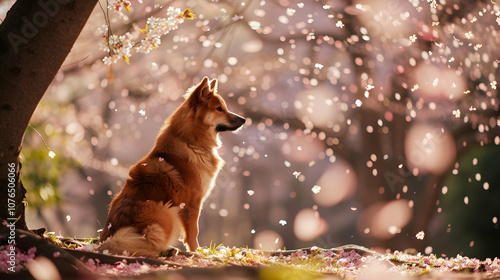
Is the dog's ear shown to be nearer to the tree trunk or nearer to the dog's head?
the dog's head

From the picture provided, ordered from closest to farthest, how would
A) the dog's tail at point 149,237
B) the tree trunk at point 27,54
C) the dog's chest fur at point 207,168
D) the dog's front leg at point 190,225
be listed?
the tree trunk at point 27,54, the dog's tail at point 149,237, the dog's front leg at point 190,225, the dog's chest fur at point 207,168

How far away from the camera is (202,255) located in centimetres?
545

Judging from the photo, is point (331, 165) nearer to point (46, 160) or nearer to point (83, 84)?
point (83, 84)

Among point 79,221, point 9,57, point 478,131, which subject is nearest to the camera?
point 9,57

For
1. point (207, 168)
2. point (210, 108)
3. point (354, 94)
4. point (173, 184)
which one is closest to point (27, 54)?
point (173, 184)

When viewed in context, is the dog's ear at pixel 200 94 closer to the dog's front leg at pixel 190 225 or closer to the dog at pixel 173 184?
the dog at pixel 173 184

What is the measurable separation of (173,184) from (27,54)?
2.10 meters

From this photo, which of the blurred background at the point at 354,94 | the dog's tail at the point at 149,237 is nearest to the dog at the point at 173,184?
the dog's tail at the point at 149,237

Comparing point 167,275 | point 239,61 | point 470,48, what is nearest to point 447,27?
point 470,48

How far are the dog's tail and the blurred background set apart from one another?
4596 mm

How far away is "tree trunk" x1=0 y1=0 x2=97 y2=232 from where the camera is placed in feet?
14.9

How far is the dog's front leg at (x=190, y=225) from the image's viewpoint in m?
5.69

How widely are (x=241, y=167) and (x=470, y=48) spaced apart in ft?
37.1

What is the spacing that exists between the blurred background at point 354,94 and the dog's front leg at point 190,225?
13.5ft
